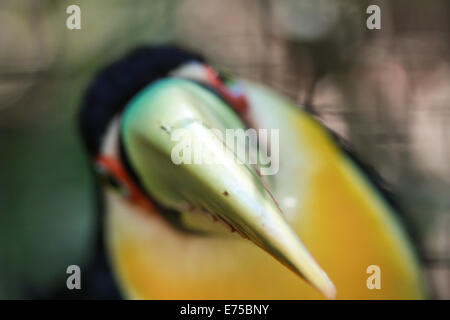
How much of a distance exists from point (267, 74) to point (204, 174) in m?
0.45

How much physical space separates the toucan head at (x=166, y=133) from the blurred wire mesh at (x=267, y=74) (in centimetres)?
6

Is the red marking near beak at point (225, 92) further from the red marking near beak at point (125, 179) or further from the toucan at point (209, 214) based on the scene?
the red marking near beak at point (125, 179)

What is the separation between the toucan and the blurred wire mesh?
0.06 m

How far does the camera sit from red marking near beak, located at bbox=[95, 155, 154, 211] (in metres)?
2.24

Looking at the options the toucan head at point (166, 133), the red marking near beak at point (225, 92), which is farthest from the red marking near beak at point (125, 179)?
the red marking near beak at point (225, 92)

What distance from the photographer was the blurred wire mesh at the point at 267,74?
2211 millimetres

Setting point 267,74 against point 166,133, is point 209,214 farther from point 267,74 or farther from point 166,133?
point 267,74

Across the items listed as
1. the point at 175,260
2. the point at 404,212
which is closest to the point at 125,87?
the point at 175,260

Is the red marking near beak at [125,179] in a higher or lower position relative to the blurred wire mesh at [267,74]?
lower

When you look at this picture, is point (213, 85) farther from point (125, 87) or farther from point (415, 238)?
point (415, 238)

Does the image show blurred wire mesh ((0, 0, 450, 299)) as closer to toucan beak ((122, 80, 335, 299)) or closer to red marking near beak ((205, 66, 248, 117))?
red marking near beak ((205, 66, 248, 117))

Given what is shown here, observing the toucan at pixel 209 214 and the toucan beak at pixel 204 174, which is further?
the toucan at pixel 209 214
